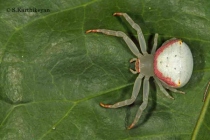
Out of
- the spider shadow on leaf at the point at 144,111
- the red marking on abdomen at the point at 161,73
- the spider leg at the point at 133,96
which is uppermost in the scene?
the red marking on abdomen at the point at 161,73

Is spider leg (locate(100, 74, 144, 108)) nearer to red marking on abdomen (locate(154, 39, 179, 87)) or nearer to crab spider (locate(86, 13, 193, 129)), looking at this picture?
crab spider (locate(86, 13, 193, 129))

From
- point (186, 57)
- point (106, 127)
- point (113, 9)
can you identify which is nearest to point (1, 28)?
point (113, 9)

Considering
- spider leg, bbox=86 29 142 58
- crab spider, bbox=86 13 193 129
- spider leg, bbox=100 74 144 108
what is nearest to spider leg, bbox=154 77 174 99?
crab spider, bbox=86 13 193 129

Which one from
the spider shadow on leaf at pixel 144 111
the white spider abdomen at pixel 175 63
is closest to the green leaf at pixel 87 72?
the spider shadow on leaf at pixel 144 111

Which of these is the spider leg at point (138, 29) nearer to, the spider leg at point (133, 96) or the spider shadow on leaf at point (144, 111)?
the spider leg at point (133, 96)

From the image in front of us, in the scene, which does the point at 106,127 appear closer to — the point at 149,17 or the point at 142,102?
Answer: the point at 142,102
